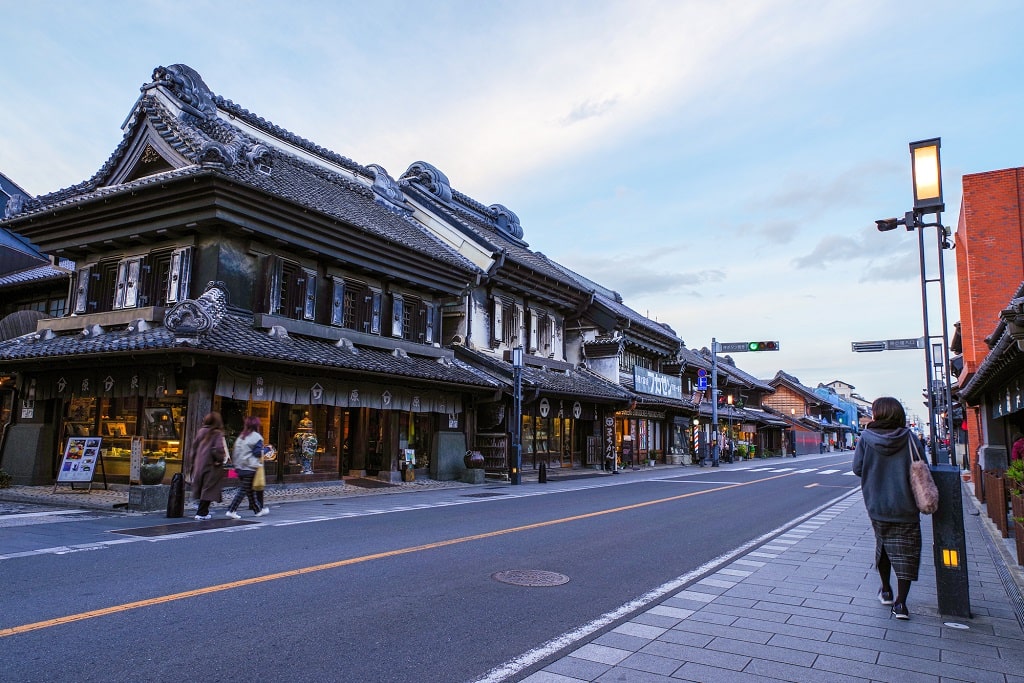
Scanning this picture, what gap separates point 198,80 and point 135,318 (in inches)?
323

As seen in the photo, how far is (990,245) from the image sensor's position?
71.3 feet

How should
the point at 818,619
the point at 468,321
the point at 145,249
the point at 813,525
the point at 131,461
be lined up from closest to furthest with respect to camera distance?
1. the point at 818,619
2. the point at 813,525
3. the point at 131,461
4. the point at 145,249
5. the point at 468,321

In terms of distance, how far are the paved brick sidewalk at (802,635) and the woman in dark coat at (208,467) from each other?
868 cm

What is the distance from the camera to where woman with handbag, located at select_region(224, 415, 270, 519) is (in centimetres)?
1197

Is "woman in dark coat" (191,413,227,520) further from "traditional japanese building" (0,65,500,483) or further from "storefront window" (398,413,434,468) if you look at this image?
"storefront window" (398,413,434,468)

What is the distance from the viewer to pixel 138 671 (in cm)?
424

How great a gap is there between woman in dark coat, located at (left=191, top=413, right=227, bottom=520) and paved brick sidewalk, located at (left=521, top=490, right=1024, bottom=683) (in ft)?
28.5

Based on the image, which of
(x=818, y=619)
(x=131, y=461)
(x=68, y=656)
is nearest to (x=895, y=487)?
(x=818, y=619)

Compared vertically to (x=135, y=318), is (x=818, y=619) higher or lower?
lower

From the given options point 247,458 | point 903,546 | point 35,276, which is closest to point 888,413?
point 903,546

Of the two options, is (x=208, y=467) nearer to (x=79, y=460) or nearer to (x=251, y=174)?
(x=79, y=460)

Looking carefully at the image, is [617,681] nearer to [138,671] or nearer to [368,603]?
[368,603]

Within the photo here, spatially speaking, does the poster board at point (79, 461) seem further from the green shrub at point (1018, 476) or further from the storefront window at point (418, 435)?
the green shrub at point (1018, 476)

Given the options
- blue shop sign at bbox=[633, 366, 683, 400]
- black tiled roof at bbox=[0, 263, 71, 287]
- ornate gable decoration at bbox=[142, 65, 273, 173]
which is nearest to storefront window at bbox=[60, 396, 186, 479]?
black tiled roof at bbox=[0, 263, 71, 287]
